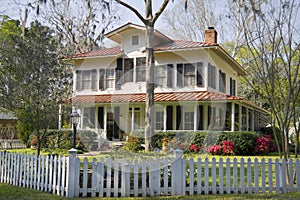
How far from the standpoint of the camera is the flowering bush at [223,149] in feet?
52.0

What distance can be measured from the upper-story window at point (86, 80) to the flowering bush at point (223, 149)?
29.3 ft

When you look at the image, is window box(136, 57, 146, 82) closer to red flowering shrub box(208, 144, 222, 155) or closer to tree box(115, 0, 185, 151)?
tree box(115, 0, 185, 151)

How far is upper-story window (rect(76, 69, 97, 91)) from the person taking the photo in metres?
21.4

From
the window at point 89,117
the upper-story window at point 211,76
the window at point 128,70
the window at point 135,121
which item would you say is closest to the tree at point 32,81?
the window at point 135,121

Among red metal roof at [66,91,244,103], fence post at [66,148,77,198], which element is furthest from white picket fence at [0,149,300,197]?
red metal roof at [66,91,244,103]

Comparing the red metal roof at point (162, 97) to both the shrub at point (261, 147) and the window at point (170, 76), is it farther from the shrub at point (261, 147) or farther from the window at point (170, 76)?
the shrub at point (261, 147)

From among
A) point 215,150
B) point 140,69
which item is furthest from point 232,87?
point 215,150

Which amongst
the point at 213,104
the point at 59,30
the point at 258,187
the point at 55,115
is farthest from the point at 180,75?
the point at 59,30

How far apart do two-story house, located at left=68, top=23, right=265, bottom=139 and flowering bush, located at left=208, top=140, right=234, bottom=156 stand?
151 centimetres

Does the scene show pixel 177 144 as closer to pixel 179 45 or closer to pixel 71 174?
pixel 179 45

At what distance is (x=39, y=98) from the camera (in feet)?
30.3

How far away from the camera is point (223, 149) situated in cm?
1593

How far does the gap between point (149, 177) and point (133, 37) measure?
14854 mm

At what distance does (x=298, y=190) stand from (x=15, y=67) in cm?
777
